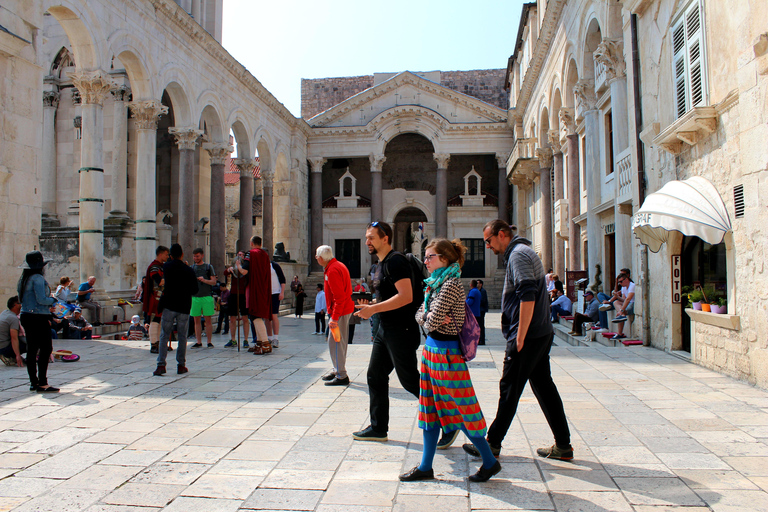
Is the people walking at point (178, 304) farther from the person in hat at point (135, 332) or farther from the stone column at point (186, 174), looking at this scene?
the stone column at point (186, 174)

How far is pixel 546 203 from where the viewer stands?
890 inches

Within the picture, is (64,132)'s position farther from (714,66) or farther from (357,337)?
(714,66)

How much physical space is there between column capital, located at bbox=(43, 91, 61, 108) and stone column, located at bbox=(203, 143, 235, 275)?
5068 mm

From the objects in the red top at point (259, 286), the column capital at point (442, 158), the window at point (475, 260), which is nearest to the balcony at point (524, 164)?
the column capital at point (442, 158)

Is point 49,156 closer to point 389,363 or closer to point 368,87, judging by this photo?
point 389,363

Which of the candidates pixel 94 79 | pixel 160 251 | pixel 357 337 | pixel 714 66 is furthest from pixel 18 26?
pixel 714 66

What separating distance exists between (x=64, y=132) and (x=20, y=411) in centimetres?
1533

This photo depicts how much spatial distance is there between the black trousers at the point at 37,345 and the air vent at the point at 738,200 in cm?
816

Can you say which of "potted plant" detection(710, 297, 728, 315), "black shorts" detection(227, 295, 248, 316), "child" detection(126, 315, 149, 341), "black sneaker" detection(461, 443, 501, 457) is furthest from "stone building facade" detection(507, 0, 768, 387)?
"child" detection(126, 315, 149, 341)

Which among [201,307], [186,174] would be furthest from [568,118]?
[201,307]

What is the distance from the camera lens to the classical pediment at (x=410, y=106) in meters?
30.4

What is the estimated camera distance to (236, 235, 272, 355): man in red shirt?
8.99m

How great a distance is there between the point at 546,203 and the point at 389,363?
63.7ft

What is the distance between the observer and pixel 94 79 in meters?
13.6
